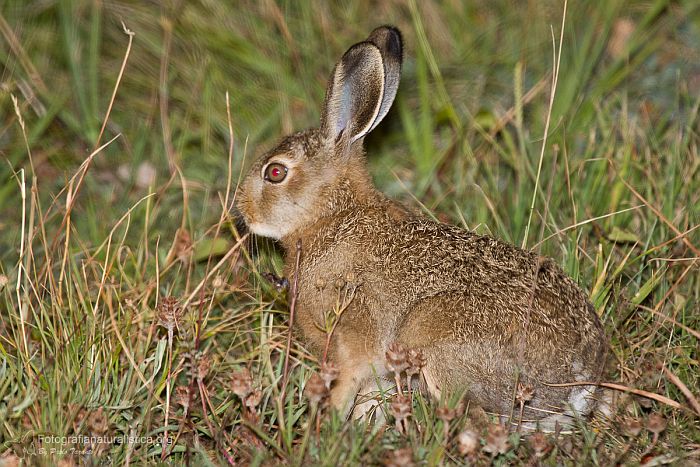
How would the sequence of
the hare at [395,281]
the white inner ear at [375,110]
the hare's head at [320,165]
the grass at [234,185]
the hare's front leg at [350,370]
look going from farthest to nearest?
the hare's head at [320,165]
the white inner ear at [375,110]
the hare's front leg at [350,370]
the hare at [395,281]
the grass at [234,185]

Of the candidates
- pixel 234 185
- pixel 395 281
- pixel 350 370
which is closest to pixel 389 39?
pixel 395 281

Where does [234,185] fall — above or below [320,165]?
below

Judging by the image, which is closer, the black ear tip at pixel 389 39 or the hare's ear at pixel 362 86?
the hare's ear at pixel 362 86

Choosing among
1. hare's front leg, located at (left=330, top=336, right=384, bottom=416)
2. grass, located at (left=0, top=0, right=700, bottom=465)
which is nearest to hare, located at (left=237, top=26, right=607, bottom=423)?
hare's front leg, located at (left=330, top=336, right=384, bottom=416)

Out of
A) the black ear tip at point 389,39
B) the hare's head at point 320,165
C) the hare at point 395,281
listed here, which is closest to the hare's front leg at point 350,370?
the hare at point 395,281

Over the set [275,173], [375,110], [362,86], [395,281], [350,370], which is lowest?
[350,370]

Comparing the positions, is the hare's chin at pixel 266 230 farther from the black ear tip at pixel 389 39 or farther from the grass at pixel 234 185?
the black ear tip at pixel 389 39

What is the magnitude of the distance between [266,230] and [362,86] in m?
0.90

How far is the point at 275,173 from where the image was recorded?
5082 mm

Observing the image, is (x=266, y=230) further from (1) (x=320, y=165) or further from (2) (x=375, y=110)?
(2) (x=375, y=110)

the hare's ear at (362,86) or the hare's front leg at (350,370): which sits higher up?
the hare's ear at (362,86)

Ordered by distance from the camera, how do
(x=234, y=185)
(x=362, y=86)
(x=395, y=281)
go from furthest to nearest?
(x=234, y=185) < (x=362, y=86) < (x=395, y=281)

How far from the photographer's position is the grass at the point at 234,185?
415cm

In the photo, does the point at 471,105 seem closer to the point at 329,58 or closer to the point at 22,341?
the point at 329,58
